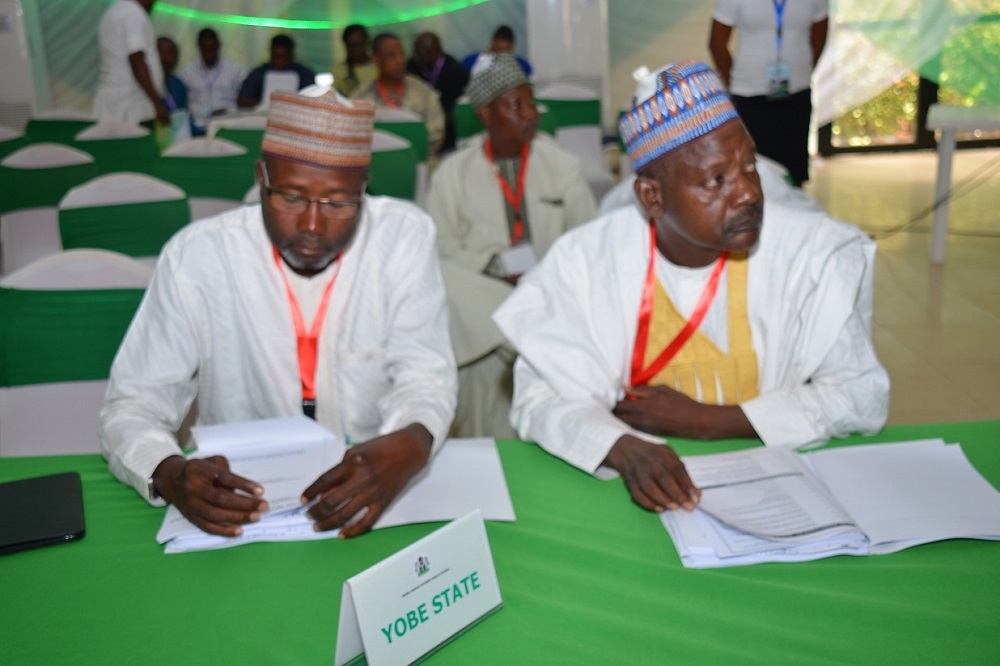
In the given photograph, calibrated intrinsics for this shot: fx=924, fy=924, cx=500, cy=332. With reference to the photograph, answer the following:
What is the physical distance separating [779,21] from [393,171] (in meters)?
2.33

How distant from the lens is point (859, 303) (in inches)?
71.6

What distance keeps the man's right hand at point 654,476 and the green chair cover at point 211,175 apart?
294 cm

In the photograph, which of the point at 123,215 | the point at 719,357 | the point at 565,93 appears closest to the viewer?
the point at 719,357

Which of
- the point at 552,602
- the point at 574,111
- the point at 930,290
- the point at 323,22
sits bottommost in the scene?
the point at 930,290

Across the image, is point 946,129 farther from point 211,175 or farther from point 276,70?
point 276,70

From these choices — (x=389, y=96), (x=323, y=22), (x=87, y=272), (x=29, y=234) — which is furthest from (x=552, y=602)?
(x=323, y=22)

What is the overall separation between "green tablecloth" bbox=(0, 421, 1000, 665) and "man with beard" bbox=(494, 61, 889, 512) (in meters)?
0.32

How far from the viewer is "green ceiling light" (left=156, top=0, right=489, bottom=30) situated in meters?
9.97

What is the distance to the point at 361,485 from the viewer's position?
1374 millimetres

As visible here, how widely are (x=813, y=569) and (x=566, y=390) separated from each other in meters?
0.67

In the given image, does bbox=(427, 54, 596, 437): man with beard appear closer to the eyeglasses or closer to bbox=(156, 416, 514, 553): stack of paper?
the eyeglasses

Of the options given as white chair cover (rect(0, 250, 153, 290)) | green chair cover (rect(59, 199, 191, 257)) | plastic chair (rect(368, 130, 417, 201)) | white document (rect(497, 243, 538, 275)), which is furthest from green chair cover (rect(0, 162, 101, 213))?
white chair cover (rect(0, 250, 153, 290))

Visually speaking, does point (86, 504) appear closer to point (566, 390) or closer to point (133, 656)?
point (133, 656)

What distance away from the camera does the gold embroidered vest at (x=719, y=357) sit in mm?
1860
